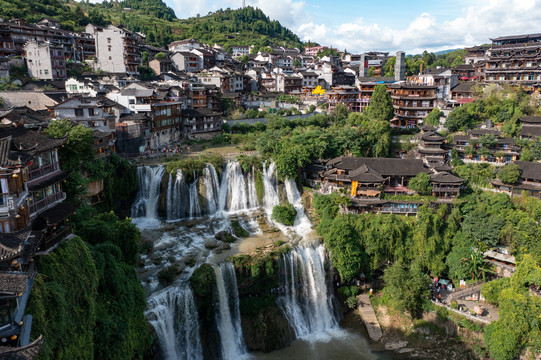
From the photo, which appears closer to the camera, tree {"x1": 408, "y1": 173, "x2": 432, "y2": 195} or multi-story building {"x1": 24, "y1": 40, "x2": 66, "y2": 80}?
tree {"x1": 408, "y1": 173, "x2": 432, "y2": 195}

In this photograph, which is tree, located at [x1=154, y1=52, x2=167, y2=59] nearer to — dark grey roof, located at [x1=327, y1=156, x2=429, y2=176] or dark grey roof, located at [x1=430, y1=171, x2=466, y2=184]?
dark grey roof, located at [x1=327, y1=156, x2=429, y2=176]

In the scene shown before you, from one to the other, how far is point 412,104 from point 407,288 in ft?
119

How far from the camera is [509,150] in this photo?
46844 millimetres

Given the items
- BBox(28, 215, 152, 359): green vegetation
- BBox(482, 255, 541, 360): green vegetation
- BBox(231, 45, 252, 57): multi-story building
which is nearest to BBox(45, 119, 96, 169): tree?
BBox(28, 215, 152, 359): green vegetation

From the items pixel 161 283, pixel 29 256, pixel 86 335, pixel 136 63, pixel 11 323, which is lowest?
pixel 161 283

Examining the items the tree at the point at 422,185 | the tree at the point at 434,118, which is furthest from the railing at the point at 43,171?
the tree at the point at 434,118

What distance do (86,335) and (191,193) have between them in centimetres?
2412

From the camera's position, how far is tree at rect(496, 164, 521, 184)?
40.7 metres

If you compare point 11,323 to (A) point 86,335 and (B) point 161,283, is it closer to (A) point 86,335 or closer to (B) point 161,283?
(A) point 86,335

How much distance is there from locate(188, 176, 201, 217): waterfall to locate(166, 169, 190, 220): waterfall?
1.84 ft

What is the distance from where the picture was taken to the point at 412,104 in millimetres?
60438

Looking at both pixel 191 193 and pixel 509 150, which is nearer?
pixel 191 193

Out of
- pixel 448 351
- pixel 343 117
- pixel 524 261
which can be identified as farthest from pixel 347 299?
pixel 343 117

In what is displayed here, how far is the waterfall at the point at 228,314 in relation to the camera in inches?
1180
